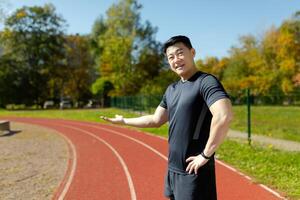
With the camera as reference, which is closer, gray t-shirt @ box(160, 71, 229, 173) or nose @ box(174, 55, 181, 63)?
gray t-shirt @ box(160, 71, 229, 173)

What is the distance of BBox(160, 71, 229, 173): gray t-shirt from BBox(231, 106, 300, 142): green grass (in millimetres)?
13346

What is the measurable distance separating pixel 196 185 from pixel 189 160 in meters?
0.18

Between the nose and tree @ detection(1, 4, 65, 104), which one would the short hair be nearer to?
the nose

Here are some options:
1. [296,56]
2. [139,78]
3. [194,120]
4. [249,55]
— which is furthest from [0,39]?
[194,120]

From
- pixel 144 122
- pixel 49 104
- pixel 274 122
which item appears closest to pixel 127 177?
pixel 144 122

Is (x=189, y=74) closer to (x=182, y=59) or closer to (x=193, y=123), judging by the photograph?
(x=182, y=59)

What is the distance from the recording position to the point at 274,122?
23172 millimetres

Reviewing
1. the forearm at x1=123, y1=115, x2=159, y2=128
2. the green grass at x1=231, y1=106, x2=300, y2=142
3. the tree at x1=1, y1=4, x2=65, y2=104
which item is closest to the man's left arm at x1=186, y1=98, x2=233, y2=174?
the forearm at x1=123, y1=115, x2=159, y2=128

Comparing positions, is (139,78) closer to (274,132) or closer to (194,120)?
(274,132)

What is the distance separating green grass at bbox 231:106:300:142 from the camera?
711 inches

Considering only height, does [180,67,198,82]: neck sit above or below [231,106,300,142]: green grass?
above

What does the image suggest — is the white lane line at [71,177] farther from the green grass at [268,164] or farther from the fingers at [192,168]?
the fingers at [192,168]

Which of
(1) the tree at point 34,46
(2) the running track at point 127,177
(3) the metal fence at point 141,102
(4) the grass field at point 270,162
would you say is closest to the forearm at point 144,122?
(2) the running track at point 127,177

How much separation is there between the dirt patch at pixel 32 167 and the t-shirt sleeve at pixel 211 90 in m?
5.57
